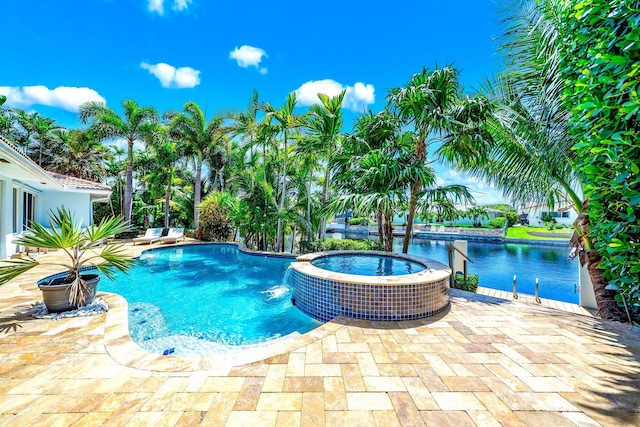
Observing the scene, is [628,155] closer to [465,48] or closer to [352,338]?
[352,338]

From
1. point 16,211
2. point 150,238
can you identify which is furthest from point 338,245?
point 16,211

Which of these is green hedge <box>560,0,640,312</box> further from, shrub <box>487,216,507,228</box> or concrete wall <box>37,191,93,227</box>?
shrub <box>487,216,507,228</box>

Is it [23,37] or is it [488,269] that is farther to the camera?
[488,269]

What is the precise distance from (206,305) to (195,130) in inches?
582

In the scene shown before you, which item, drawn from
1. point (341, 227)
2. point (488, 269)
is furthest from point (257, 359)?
point (341, 227)

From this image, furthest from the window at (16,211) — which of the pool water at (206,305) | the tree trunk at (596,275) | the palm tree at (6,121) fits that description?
the tree trunk at (596,275)

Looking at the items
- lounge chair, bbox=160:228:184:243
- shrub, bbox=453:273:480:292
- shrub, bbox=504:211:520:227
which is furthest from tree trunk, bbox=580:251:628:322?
shrub, bbox=504:211:520:227

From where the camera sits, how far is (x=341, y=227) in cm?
4075

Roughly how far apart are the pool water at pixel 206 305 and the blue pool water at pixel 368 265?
139 centimetres

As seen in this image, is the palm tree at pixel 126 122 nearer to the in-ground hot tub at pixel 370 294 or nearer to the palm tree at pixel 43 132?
the palm tree at pixel 43 132

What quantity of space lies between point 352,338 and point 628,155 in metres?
4.05

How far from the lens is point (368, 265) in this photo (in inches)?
287

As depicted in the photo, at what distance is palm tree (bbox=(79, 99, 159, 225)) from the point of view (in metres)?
15.2

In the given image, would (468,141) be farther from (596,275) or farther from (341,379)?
(341,379)
